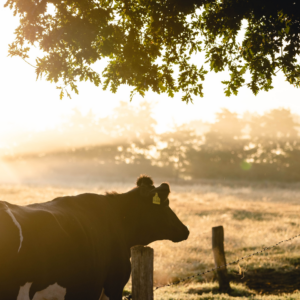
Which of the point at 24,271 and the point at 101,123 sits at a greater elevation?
the point at 101,123

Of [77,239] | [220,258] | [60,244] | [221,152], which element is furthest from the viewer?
[221,152]

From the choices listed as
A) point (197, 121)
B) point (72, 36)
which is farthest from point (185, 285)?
point (197, 121)

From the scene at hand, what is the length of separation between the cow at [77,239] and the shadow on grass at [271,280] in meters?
3.65

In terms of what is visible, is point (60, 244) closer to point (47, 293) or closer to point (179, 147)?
point (47, 293)

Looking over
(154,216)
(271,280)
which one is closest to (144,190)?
(154,216)

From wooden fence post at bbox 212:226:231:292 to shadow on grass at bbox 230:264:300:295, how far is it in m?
0.83

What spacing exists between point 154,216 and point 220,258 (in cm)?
326

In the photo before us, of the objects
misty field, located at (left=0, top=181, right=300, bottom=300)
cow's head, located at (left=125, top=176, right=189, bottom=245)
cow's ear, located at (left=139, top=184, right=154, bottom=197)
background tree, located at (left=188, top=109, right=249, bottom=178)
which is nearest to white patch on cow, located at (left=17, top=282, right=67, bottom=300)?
cow's head, located at (left=125, top=176, right=189, bottom=245)

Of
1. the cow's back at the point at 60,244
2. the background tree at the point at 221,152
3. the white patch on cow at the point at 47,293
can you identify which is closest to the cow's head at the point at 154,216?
the cow's back at the point at 60,244

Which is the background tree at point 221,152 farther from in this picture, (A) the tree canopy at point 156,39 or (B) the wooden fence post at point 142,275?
(B) the wooden fence post at point 142,275

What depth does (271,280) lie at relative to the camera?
9.26 meters

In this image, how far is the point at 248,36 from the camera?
6.50 meters

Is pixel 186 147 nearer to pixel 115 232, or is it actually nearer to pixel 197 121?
pixel 197 121

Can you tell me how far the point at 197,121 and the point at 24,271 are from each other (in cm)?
8626
